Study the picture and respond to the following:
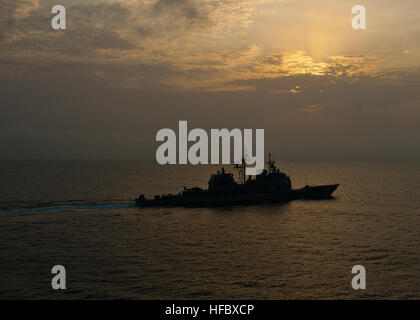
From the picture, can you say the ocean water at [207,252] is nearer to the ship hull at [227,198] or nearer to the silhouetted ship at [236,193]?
the ship hull at [227,198]

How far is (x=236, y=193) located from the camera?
77625 mm

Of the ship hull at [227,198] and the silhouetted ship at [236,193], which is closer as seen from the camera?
the ship hull at [227,198]

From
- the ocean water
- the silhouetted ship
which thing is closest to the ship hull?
the silhouetted ship

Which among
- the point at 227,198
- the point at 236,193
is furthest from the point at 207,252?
the point at 236,193

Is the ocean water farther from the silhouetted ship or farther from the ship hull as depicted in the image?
the silhouetted ship

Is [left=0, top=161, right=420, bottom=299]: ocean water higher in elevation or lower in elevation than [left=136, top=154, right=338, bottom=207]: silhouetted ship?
lower

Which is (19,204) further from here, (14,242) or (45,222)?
(14,242)

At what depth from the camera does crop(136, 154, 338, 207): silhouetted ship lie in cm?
7350

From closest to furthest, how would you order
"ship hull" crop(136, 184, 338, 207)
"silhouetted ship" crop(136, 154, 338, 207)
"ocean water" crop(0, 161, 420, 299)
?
"ocean water" crop(0, 161, 420, 299)
"ship hull" crop(136, 184, 338, 207)
"silhouetted ship" crop(136, 154, 338, 207)

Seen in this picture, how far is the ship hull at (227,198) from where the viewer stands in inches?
2847

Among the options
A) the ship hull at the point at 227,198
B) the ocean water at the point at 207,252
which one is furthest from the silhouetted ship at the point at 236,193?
the ocean water at the point at 207,252

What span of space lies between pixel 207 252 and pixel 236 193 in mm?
40592

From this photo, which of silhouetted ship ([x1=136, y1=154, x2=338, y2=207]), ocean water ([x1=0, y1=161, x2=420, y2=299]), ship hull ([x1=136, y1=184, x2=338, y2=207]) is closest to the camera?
ocean water ([x1=0, y1=161, x2=420, y2=299])

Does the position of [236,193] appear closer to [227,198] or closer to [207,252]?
[227,198]
